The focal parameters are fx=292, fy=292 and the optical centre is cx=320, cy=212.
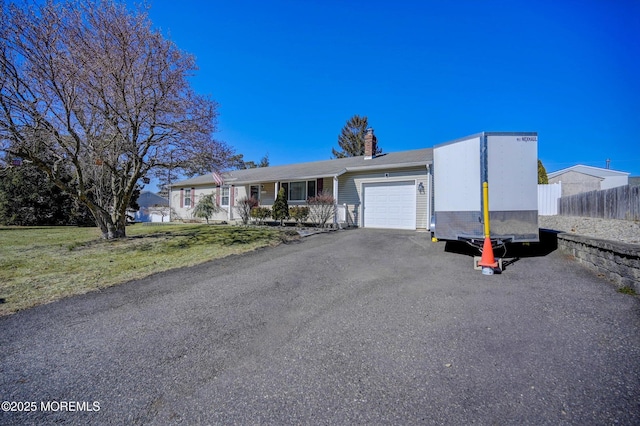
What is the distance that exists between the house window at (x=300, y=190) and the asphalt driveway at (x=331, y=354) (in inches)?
435

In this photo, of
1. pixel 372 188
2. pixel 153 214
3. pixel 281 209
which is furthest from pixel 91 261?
pixel 153 214

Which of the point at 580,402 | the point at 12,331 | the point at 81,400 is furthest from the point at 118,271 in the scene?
the point at 580,402

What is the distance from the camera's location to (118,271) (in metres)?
5.98

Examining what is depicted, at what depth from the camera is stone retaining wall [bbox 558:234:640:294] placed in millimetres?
4191

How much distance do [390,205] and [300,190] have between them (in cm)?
534

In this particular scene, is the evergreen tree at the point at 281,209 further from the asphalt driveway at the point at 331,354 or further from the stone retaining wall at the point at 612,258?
the stone retaining wall at the point at 612,258

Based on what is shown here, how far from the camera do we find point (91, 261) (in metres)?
6.92

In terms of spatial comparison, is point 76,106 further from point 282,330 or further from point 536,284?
point 536,284

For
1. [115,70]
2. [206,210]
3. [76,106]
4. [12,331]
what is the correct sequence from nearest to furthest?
1. [12,331]
2. [115,70]
3. [76,106]
4. [206,210]

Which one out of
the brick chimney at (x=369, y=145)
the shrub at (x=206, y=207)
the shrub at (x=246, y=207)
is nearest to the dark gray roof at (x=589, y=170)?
the brick chimney at (x=369, y=145)

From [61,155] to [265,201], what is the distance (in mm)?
10100

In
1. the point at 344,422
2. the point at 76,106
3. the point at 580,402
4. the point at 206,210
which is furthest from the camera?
the point at 206,210

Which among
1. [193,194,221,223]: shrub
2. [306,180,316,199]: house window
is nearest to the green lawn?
[306,180,316,199]: house window

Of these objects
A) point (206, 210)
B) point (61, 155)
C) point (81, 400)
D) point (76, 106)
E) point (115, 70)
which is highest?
point (115, 70)
